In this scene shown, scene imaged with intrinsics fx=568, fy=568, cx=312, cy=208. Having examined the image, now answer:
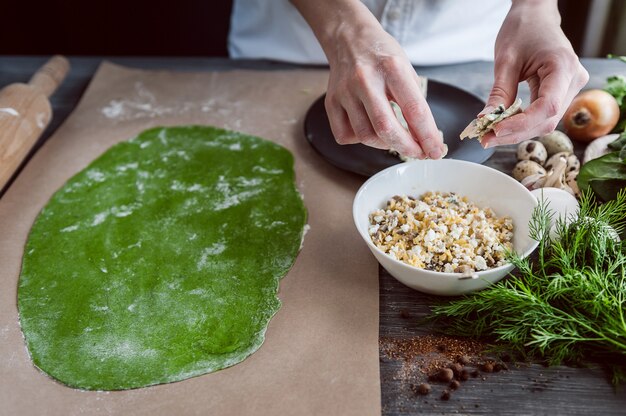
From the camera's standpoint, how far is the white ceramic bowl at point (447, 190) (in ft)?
3.58

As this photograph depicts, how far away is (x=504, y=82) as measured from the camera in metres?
1.30

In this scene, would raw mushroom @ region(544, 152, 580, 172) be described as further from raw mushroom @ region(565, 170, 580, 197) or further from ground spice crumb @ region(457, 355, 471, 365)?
ground spice crumb @ region(457, 355, 471, 365)

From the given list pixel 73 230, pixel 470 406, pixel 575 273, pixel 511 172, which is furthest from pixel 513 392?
pixel 73 230

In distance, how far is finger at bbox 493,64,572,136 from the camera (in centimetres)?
116

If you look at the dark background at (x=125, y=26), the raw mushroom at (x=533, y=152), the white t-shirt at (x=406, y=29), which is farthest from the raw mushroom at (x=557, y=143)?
the dark background at (x=125, y=26)

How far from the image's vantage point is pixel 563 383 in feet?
3.30

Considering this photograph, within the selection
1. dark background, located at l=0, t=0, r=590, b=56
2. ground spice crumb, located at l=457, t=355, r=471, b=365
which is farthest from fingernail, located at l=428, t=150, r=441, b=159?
dark background, located at l=0, t=0, r=590, b=56

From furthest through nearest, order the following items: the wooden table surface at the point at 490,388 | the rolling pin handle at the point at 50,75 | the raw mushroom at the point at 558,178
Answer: the rolling pin handle at the point at 50,75 < the raw mushroom at the point at 558,178 < the wooden table surface at the point at 490,388

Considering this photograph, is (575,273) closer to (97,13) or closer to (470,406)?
(470,406)

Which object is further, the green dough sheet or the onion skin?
the onion skin

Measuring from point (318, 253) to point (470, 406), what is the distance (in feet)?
1.59

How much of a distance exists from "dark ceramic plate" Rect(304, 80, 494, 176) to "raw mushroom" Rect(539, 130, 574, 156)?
0.15 m

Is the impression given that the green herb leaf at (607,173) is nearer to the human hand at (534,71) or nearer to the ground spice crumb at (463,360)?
the human hand at (534,71)

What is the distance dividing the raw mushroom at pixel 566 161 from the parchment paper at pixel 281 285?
486 millimetres
